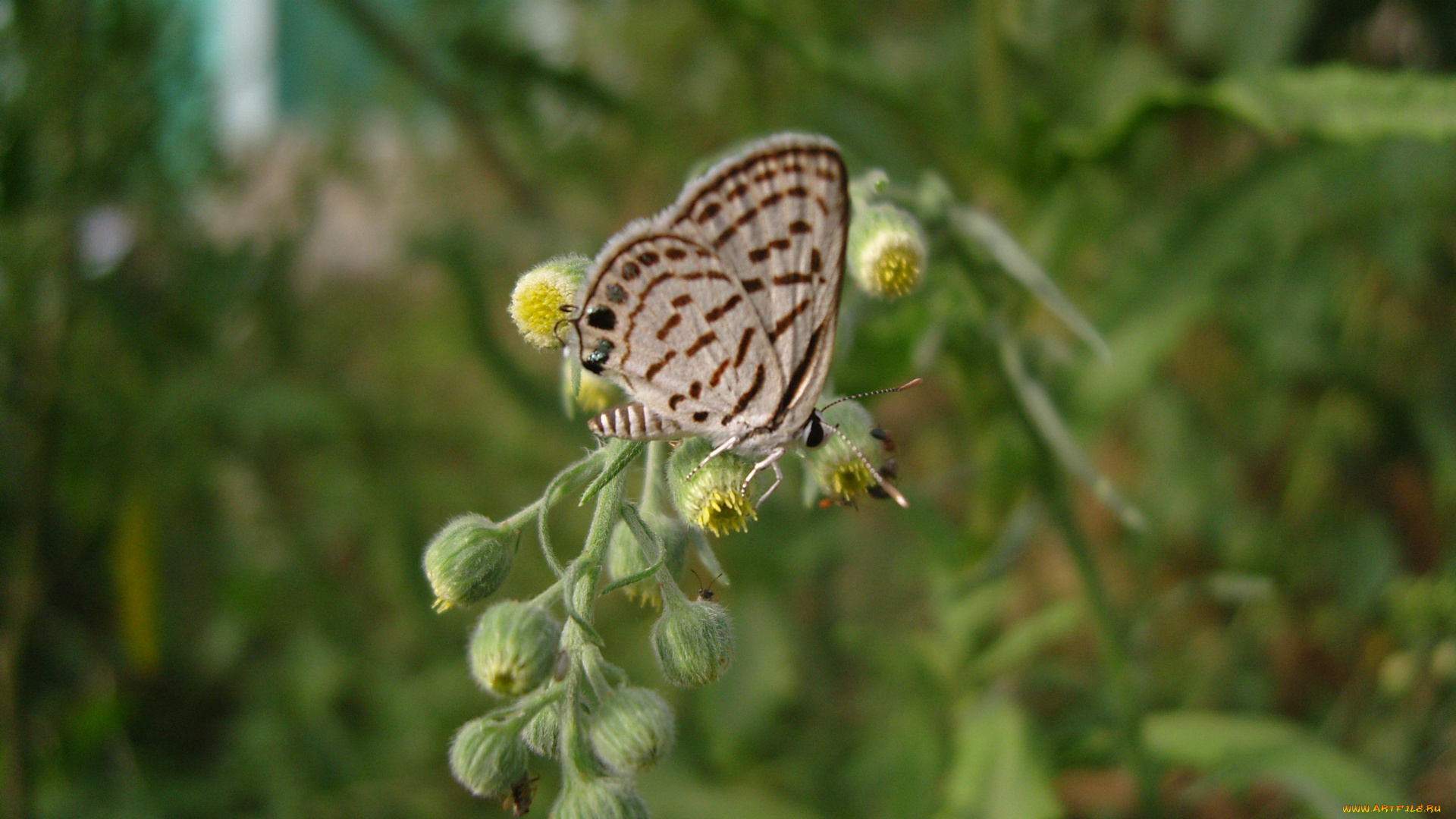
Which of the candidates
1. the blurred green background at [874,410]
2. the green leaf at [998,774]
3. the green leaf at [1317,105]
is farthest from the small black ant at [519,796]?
the green leaf at [1317,105]

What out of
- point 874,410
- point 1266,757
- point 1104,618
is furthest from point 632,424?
point 874,410

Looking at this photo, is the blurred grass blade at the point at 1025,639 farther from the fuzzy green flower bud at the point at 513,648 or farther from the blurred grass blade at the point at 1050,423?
the fuzzy green flower bud at the point at 513,648

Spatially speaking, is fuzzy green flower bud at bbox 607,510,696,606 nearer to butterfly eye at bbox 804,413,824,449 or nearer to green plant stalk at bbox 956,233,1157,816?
butterfly eye at bbox 804,413,824,449

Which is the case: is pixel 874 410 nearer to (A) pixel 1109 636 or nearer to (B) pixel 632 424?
(A) pixel 1109 636

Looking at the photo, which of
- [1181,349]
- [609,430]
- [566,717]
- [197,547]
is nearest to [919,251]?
[609,430]

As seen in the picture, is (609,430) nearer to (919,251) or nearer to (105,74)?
(919,251)
